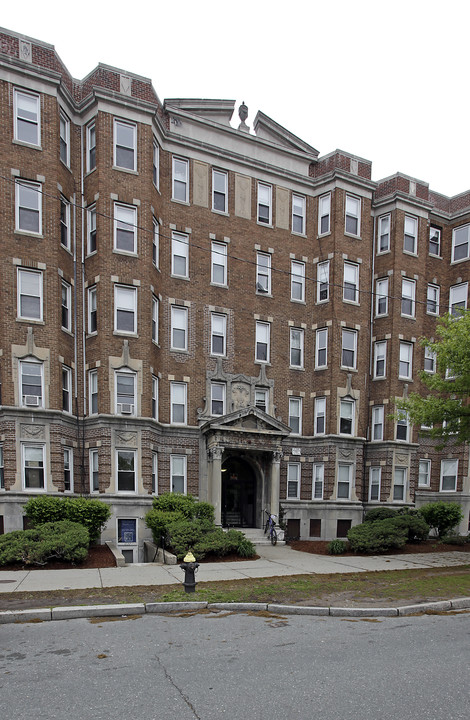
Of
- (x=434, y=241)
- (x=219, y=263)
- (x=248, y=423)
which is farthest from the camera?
(x=434, y=241)

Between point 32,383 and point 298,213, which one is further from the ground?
point 298,213

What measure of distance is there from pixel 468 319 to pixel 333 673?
13361 millimetres

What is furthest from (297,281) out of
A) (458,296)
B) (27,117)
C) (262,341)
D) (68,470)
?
(68,470)

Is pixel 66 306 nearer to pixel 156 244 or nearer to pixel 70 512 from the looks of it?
pixel 156 244

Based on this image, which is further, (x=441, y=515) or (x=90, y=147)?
(x=441, y=515)

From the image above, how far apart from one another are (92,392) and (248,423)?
6.41m

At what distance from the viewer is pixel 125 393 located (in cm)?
1911

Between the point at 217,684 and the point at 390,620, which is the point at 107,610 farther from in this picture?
the point at 390,620

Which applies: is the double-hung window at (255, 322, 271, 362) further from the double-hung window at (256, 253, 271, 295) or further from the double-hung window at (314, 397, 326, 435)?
the double-hung window at (314, 397, 326, 435)

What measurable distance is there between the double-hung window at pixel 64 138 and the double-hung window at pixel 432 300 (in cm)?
1844

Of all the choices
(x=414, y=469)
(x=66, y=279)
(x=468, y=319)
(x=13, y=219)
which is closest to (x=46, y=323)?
(x=66, y=279)

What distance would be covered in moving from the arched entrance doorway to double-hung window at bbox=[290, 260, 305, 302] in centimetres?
805

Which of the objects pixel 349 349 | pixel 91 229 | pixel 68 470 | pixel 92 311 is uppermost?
pixel 91 229

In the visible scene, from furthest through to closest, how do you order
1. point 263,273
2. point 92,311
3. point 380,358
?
1. point 380,358
2. point 263,273
3. point 92,311
